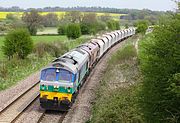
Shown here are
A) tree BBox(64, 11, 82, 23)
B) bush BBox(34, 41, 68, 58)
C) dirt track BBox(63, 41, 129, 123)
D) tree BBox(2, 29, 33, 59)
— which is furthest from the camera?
tree BBox(64, 11, 82, 23)

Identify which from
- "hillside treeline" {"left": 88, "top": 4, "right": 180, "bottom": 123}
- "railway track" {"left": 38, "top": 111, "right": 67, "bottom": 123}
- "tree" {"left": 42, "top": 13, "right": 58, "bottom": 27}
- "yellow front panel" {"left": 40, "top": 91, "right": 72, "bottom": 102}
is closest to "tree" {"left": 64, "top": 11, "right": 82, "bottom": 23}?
"tree" {"left": 42, "top": 13, "right": 58, "bottom": 27}

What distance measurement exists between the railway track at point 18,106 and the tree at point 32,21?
61530mm

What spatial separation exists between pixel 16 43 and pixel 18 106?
700 inches

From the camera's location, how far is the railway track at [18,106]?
17453 mm

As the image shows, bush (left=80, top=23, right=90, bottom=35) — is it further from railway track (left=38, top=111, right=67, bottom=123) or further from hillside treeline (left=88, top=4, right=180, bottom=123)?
hillside treeline (left=88, top=4, right=180, bottom=123)

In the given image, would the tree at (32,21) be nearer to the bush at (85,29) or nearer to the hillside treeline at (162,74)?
the bush at (85,29)

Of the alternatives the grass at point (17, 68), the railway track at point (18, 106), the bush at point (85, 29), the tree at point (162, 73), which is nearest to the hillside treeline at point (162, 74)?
the tree at point (162, 73)

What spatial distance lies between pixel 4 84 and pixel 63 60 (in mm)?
8413

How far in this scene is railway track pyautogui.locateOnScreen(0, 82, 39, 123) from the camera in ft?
57.3

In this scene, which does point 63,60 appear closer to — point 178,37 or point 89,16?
point 178,37

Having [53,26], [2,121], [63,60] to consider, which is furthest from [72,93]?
[53,26]

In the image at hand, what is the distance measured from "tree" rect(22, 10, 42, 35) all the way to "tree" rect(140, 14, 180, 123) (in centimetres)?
7521

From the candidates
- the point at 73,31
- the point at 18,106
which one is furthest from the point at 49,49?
the point at 18,106

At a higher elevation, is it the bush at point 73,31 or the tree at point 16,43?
the tree at point 16,43
